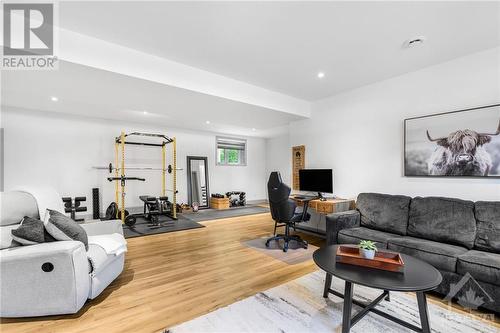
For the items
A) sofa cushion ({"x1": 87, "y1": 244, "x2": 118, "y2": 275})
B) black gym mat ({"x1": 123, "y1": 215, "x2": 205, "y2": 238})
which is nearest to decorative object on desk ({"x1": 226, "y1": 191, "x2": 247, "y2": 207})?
black gym mat ({"x1": 123, "y1": 215, "x2": 205, "y2": 238})

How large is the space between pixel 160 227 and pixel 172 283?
2.67 meters

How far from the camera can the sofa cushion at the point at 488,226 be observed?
2.43 meters

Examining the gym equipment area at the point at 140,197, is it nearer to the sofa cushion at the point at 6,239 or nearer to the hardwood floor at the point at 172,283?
the hardwood floor at the point at 172,283

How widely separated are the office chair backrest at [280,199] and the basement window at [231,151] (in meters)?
4.62

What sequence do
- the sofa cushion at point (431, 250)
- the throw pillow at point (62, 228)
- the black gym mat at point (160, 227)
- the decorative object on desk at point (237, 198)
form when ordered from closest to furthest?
1. the throw pillow at point (62, 228)
2. the sofa cushion at point (431, 250)
3. the black gym mat at point (160, 227)
4. the decorative object on desk at point (237, 198)

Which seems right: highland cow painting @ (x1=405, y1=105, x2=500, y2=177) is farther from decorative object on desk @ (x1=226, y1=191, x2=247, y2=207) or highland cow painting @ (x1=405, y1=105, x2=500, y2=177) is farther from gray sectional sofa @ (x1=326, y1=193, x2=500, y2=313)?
decorative object on desk @ (x1=226, y1=191, x2=247, y2=207)

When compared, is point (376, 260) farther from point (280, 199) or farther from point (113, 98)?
point (113, 98)

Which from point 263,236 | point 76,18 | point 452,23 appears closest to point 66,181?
point 76,18

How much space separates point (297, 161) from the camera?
536 cm

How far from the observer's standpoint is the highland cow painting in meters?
2.76

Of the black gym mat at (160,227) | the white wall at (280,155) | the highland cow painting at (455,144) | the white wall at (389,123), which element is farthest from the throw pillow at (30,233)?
the white wall at (280,155)

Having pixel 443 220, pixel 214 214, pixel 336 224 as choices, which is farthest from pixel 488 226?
pixel 214 214

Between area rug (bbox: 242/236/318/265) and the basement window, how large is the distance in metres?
4.49

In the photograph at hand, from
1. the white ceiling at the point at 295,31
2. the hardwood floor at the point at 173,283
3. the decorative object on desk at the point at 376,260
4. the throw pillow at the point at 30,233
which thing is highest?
the white ceiling at the point at 295,31
